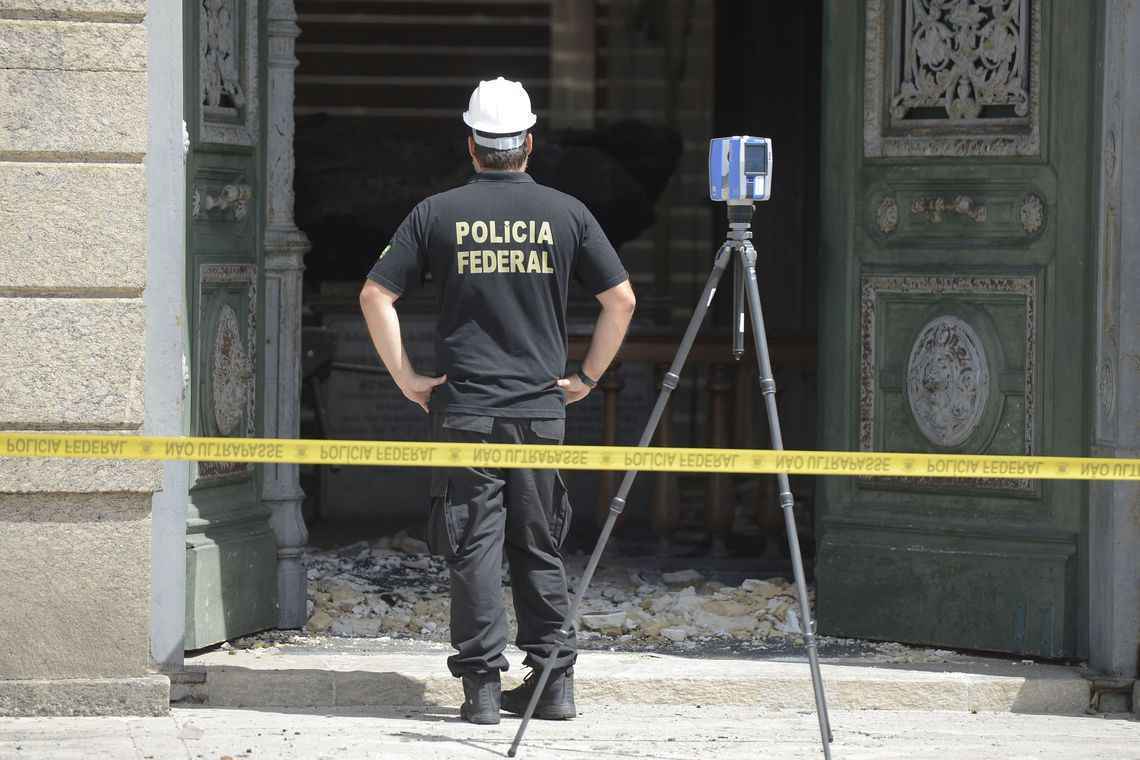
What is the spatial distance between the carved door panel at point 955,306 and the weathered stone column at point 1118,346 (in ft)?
0.55

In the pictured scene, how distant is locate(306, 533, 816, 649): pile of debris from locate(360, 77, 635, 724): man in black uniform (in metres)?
1.41

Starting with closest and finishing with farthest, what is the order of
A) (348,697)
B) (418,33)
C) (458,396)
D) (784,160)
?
(458,396) < (348,697) < (784,160) < (418,33)

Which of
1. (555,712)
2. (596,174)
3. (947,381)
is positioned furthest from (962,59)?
(596,174)

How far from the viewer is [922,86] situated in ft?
24.1

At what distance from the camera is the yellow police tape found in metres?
5.83

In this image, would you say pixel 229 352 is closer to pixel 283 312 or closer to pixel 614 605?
pixel 283 312

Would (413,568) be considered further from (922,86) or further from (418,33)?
(418,33)

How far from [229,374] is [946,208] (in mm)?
2542

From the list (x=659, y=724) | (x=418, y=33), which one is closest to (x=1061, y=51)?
(x=659, y=724)

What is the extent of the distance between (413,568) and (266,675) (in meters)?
2.39

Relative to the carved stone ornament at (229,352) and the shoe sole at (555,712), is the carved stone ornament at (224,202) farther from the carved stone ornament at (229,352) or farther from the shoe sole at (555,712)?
the shoe sole at (555,712)

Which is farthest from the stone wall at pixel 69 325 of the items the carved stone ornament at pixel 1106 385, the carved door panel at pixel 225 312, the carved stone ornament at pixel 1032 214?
the carved stone ornament at pixel 1106 385

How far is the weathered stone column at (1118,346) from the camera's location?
21.8 feet

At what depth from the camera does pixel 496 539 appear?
6242 millimetres
